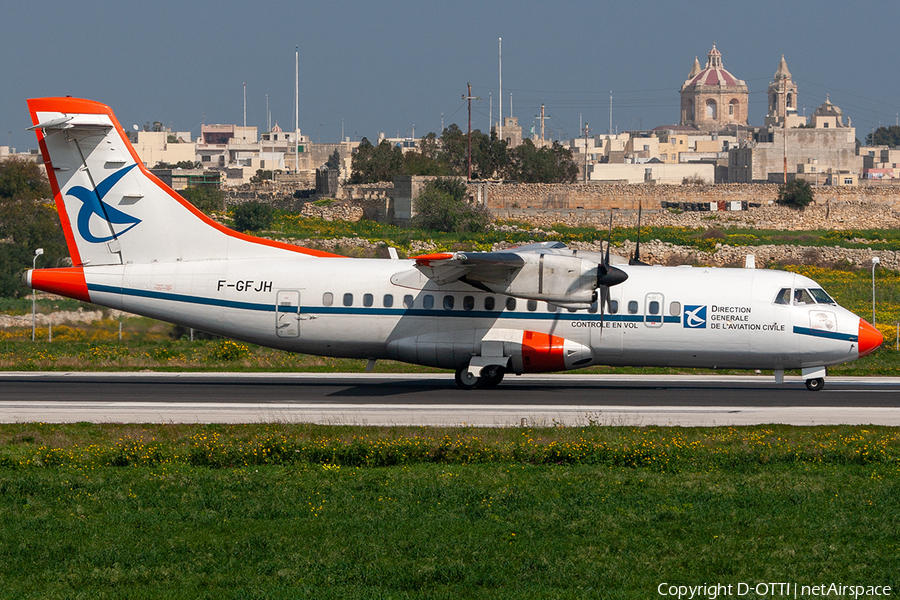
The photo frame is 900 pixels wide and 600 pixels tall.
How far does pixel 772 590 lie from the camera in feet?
36.0

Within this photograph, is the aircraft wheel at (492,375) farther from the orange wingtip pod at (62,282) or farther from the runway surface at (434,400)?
the orange wingtip pod at (62,282)

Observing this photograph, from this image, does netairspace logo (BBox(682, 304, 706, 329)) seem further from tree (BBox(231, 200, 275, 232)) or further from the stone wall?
the stone wall

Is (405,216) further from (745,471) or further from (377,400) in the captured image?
(745,471)

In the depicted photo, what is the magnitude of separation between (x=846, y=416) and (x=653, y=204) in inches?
3307

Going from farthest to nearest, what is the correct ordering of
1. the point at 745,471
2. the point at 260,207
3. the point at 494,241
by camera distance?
1. the point at 260,207
2. the point at 494,241
3. the point at 745,471

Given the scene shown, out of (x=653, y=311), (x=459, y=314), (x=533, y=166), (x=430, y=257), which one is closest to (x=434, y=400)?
(x=459, y=314)

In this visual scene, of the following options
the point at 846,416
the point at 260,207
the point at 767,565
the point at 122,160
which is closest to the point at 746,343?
the point at 846,416

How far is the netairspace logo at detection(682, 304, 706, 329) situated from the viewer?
24.8 meters

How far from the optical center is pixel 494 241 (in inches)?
2894

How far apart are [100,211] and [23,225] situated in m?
44.6

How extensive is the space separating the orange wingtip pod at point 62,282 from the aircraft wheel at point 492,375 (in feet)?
33.5

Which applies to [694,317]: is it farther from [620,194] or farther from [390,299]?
[620,194]

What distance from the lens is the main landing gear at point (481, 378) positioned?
2567 centimetres

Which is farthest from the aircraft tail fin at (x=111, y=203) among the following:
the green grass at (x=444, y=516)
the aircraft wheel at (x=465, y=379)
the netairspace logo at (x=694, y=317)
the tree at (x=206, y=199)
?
the tree at (x=206, y=199)
